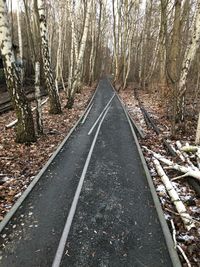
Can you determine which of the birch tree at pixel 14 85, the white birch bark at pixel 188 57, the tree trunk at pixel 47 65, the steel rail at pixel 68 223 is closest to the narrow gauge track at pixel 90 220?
the steel rail at pixel 68 223

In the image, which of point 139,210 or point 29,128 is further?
point 29,128

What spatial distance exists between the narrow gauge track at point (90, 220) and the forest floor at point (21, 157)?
1.51 ft

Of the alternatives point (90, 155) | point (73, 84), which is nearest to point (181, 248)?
point (90, 155)

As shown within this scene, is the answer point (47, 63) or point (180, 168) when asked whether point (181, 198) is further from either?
point (47, 63)

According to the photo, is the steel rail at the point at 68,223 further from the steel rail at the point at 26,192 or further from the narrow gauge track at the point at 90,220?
the steel rail at the point at 26,192

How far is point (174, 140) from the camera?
10.7m

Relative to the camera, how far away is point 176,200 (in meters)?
6.12

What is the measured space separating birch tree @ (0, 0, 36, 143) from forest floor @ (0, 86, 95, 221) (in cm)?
49

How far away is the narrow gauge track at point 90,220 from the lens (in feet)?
14.7

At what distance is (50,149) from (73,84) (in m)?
8.48

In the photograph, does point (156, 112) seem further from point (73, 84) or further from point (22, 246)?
point (22, 246)

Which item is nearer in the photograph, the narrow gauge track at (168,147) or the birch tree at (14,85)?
the narrow gauge track at (168,147)

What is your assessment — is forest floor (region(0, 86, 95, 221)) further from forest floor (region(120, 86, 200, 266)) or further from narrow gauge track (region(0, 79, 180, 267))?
forest floor (region(120, 86, 200, 266))

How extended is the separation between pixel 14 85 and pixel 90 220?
566cm
